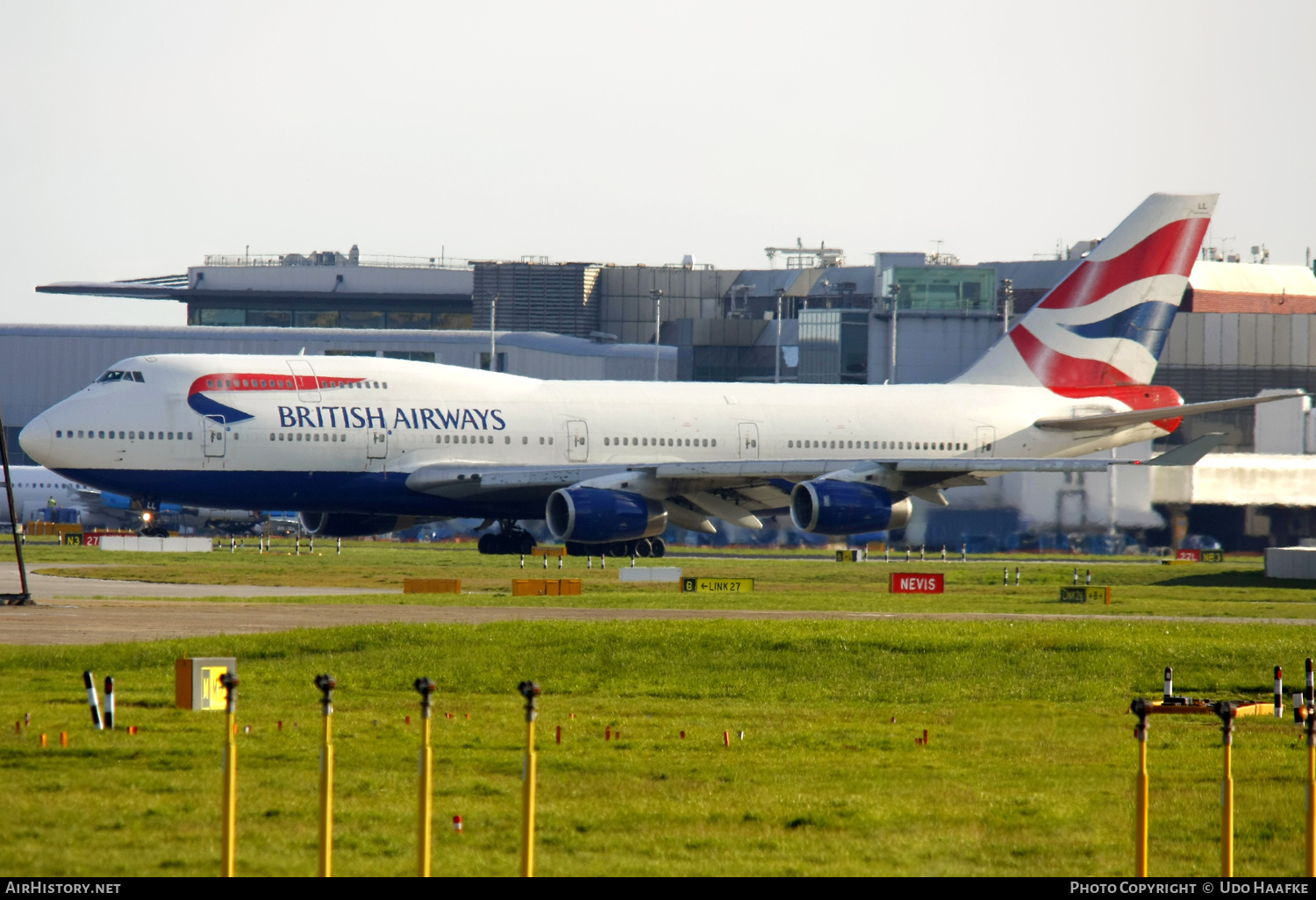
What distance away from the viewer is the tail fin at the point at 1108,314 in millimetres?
64250

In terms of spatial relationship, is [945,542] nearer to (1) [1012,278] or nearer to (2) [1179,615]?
(2) [1179,615]

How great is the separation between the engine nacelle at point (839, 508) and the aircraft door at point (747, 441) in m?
3.61

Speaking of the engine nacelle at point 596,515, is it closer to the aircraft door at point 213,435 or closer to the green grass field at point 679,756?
the aircraft door at point 213,435

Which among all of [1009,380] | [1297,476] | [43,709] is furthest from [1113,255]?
[43,709]

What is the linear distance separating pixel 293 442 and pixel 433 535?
36.4 m

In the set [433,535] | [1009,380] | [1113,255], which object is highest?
[1113,255]

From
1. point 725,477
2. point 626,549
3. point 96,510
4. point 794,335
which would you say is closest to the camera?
point 725,477

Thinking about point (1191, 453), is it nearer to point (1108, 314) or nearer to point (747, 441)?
point (1108, 314)

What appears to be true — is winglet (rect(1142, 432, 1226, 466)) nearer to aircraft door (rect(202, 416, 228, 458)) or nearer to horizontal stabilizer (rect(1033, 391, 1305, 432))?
horizontal stabilizer (rect(1033, 391, 1305, 432))

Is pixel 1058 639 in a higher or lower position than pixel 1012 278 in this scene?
lower

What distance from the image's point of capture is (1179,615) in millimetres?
38969

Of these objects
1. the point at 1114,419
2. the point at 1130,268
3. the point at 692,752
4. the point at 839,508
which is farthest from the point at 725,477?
the point at 692,752

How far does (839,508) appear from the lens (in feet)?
176

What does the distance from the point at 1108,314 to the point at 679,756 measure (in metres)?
49.6
